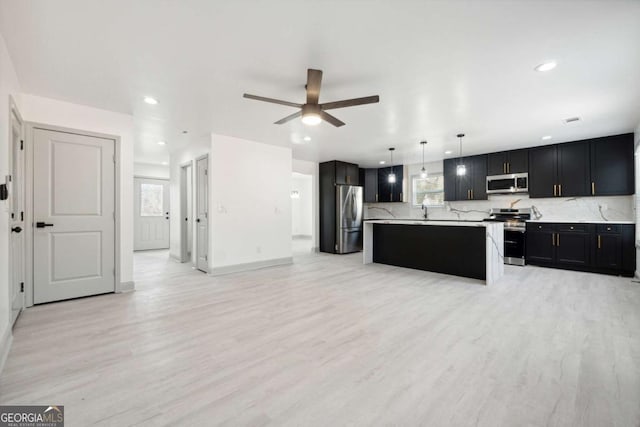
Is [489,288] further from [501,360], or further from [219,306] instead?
[219,306]

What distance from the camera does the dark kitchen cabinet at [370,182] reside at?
8.59 meters

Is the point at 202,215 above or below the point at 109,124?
below

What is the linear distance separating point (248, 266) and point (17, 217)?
3.10m

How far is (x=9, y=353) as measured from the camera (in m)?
2.18

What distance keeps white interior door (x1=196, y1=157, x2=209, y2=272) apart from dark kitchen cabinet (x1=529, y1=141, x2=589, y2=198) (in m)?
6.42

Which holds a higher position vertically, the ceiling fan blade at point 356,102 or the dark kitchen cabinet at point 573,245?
the ceiling fan blade at point 356,102

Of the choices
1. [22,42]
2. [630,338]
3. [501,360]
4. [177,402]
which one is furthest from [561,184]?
[22,42]

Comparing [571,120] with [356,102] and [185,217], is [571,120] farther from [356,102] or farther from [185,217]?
[185,217]

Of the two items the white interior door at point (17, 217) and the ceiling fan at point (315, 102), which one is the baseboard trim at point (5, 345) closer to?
the white interior door at point (17, 217)

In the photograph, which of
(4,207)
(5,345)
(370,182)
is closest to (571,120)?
(370,182)

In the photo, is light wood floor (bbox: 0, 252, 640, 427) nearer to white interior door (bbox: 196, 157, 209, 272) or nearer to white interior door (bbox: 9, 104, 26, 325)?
white interior door (bbox: 9, 104, 26, 325)

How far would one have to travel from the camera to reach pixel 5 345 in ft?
7.05

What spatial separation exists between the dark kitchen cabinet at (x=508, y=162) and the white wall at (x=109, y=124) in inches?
271

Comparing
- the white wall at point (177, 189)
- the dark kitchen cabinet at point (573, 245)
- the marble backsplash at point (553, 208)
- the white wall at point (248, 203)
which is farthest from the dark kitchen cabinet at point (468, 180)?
the white wall at point (177, 189)
